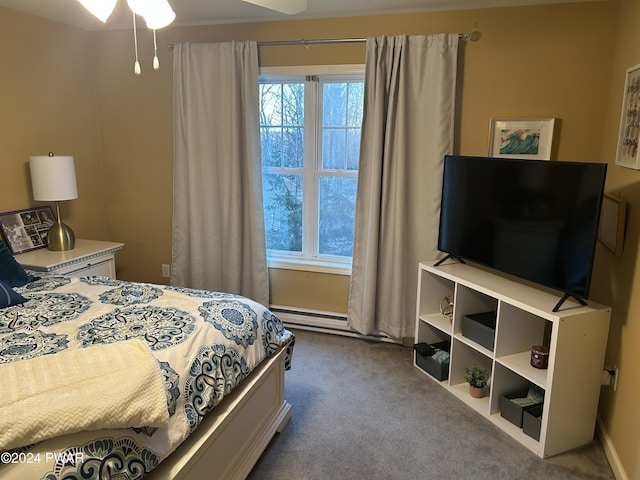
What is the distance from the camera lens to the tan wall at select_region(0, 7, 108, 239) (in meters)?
3.20

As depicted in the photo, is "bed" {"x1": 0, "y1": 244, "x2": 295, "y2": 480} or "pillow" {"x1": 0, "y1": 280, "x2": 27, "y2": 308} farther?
"pillow" {"x1": 0, "y1": 280, "x2": 27, "y2": 308}

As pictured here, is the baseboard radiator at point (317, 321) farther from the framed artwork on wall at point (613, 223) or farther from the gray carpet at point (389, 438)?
the framed artwork on wall at point (613, 223)

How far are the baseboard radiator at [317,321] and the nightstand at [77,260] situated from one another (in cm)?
131

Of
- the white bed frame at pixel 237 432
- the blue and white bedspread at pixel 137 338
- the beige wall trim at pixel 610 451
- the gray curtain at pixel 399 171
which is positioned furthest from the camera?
the gray curtain at pixel 399 171

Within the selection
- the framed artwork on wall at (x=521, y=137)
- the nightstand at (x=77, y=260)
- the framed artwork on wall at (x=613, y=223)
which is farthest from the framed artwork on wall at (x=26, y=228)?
the framed artwork on wall at (x=613, y=223)

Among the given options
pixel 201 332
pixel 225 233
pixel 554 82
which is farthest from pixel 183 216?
pixel 554 82

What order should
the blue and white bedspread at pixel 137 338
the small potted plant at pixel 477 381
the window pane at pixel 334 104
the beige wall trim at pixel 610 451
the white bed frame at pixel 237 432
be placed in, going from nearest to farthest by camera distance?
1. the blue and white bedspread at pixel 137 338
2. the white bed frame at pixel 237 432
3. the beige wall trim at pixel 610 451
4. the small potted plant at pixel 477 381
5. the window pane at pixel 334 104

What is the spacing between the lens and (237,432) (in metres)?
2.00

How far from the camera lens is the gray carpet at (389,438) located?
2182mm

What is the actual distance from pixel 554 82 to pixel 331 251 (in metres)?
1.94

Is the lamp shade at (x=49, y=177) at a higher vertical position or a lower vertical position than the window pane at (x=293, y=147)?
lower

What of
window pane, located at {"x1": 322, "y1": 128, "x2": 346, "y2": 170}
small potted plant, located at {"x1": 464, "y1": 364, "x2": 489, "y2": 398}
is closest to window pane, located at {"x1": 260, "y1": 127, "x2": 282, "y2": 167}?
window pane, located at {"x1": 322, "y1": 128, "x2": 346, "y2": 170}

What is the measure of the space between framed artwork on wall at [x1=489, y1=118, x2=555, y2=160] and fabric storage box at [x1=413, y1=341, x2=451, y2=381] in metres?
1.35

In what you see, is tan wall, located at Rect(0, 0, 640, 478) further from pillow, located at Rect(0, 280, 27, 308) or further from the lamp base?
pillow, located at Rect(0, 280, 27, 308)
